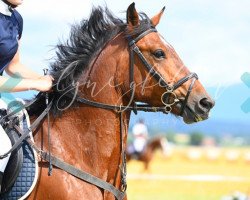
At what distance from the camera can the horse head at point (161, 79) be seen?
5277mm

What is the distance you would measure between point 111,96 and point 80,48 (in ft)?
1.72

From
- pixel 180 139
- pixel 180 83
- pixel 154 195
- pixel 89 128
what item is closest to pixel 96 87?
pixel 89 128

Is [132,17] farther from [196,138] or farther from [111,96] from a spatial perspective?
[196,138]

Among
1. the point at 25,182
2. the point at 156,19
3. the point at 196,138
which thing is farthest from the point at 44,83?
the point at 196,138

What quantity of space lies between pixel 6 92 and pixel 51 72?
0.47 m

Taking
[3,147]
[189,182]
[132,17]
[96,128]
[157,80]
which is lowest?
[189,182]

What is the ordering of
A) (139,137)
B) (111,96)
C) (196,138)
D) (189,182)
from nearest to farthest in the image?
(111,96)
(189,182)
(139,137)
(196,138)

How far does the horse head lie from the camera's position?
5277 millimetres

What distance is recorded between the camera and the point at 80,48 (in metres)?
5.53

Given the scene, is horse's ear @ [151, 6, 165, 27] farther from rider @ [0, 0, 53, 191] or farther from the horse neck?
rider @ [0, 0, 53, 191]

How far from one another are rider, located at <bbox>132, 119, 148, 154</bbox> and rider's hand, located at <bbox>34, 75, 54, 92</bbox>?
18945 mm

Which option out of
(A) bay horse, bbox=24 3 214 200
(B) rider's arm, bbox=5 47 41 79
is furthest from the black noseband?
(B) rider's arm, bbox=5 47 41 79

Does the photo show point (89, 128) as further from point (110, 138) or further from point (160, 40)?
point (160, 40)

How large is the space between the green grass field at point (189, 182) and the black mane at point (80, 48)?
7.03 metres
